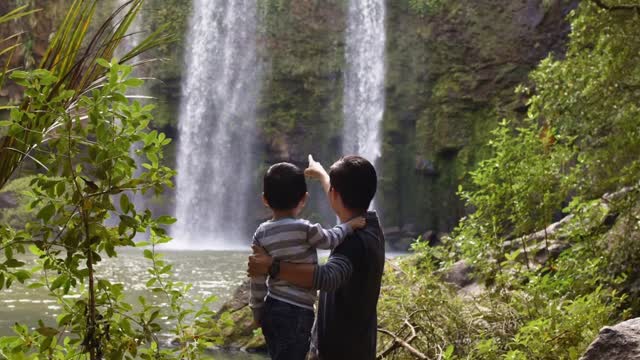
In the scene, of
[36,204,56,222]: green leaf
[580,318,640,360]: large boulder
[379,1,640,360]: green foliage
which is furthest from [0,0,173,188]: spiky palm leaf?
[379,1,640,360]: green foliage

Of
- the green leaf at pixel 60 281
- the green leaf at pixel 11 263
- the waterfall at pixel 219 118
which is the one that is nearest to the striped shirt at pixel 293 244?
the green leaf at pixel 60 281

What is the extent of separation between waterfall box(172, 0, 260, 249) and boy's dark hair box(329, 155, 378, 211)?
89.5 feet

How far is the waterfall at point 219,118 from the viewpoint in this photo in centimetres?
3016

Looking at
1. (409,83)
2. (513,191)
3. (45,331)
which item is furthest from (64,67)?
(409,83)

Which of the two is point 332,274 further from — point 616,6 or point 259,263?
point 616,6

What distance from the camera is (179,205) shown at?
29672 mm

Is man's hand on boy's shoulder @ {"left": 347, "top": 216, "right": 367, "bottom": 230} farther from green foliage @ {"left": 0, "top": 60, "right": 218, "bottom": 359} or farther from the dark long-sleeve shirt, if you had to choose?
green foliage @ {"left": 0, "top": 60, "right": 218, "bottom": 359}

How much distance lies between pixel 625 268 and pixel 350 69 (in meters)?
24.1

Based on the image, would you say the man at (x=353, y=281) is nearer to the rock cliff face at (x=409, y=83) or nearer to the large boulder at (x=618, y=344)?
the large boulder at (x=618, y=344)

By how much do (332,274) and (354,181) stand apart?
357 mm

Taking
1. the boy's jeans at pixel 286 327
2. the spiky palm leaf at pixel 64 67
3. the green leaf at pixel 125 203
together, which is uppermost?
the spiky palm leaf at pixel 64 67

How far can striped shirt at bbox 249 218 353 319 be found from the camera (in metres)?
2.70

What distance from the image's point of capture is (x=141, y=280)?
48.6 ft

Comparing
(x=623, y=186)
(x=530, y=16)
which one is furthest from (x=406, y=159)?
(x=623, y=186)
